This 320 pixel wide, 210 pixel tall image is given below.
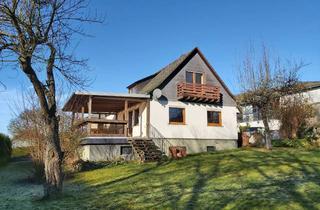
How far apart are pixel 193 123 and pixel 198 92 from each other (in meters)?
2.52

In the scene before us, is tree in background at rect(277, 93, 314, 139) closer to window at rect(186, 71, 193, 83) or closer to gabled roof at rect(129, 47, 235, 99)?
gabled roof at rect(129, 47, 235, 99)

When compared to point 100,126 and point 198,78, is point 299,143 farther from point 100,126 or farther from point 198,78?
point 100,126

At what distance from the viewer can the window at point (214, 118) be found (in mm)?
26702

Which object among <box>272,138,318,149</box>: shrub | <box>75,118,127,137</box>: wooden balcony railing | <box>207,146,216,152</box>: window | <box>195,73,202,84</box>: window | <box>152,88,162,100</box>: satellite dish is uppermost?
<box>195,73,202,84</box>: window

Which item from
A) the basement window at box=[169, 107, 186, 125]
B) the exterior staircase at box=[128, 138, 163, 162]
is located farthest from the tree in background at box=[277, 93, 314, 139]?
the exterior staircase at box=[128, 138, 163, 162]

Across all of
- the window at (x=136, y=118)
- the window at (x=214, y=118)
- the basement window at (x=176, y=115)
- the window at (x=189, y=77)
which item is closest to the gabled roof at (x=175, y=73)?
the window at (x=189, y=77)

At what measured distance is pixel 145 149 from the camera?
21797 millimetres

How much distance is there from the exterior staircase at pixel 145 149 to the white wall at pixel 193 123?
1411 mm

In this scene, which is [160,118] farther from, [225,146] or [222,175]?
[222,175]

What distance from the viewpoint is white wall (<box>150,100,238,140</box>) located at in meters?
24.2

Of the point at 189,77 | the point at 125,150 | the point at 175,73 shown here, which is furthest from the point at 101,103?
the point at 189,77

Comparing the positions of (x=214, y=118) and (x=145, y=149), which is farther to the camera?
(x=214, y=118)

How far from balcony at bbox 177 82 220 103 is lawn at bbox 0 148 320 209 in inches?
414

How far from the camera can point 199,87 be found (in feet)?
84.3
